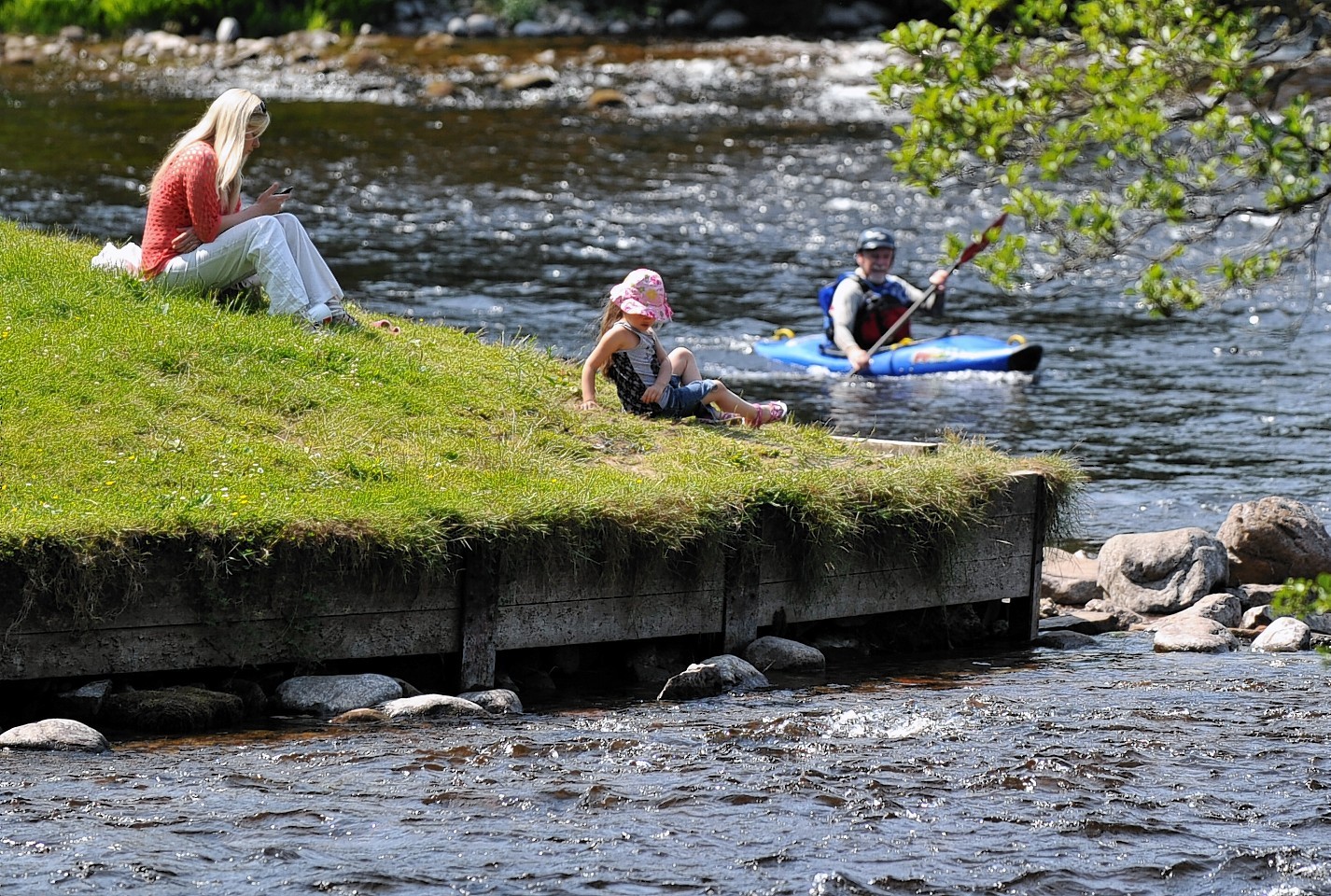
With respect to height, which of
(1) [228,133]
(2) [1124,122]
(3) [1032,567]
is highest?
(1) [228,133]

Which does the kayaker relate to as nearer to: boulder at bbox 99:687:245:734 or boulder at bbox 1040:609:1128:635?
boulder at bbox 1040:609:1128:635

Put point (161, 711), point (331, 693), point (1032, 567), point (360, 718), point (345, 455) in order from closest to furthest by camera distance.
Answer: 1. point (161, 711)
2. point (360, 718)
3. point (331, 693)
4. point (345, 455)
5. point (1032, 567)

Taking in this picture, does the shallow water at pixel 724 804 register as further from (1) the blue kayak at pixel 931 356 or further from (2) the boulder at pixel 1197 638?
(1) the blue kayak at pixel 931 356

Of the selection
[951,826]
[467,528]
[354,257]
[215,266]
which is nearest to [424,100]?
[354,257]

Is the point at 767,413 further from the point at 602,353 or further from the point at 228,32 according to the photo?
the point at 228,32

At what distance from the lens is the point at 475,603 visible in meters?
7.32

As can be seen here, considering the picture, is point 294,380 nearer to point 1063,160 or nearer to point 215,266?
point 215,266

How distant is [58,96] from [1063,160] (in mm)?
26585

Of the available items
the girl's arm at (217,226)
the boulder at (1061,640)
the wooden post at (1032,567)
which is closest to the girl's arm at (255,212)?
the girl's arm at (217,226)

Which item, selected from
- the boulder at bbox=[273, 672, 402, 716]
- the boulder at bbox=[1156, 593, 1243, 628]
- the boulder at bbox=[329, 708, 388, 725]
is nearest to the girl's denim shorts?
the boulder at bbox=[1156, 593, 1243, 628]

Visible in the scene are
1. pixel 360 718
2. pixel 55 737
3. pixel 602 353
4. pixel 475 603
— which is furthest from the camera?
pixel 602 353

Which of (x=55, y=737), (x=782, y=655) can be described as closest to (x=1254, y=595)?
(x=782, y=655)

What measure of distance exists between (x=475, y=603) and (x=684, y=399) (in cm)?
265

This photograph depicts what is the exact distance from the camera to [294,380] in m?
8.76
